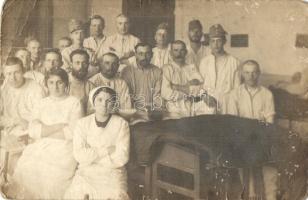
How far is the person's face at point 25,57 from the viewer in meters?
3.12

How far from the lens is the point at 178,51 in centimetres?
310

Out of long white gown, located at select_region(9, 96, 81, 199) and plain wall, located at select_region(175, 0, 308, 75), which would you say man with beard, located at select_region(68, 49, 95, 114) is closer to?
long white gown, located at select_region(9, 96, 81, 199)

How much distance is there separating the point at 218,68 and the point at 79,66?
112cm

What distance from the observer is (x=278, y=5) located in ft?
10.2

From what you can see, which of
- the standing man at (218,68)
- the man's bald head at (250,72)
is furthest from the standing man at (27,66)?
the man's bald head at (250,72)

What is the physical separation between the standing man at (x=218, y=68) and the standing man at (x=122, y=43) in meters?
0.58

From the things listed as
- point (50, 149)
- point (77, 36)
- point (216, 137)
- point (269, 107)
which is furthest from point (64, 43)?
point (269, 107)

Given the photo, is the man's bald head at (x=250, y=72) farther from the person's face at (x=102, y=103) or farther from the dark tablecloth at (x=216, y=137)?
the person's face at (x=102, y=103)

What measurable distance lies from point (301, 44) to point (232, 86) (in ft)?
2.14

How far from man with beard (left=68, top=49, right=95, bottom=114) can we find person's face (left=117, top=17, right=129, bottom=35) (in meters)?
0.34

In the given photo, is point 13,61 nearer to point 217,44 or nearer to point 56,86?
point 56,86

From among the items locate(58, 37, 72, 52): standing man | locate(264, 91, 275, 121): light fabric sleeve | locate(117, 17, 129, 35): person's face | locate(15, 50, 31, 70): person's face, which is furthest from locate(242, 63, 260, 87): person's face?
Result: locate(15, 50, 31, 70): person's face

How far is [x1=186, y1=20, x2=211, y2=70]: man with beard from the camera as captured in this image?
309 centimetres

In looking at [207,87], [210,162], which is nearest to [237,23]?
[207,87]
